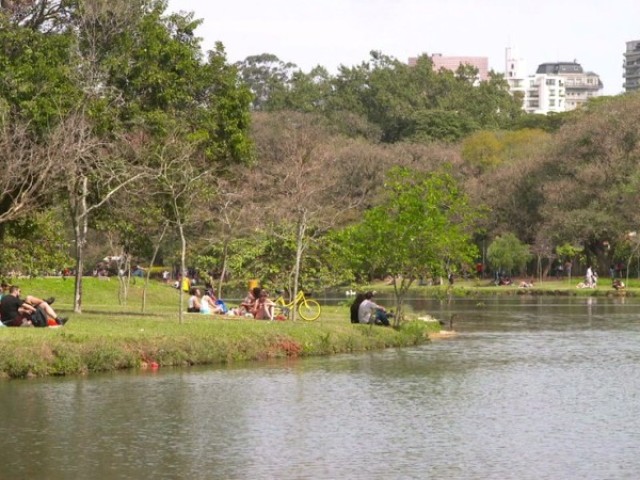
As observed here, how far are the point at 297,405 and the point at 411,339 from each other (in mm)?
13949

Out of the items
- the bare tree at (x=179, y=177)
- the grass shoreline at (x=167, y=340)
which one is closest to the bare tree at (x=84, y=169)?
the bare tree at (x=179, y=177)

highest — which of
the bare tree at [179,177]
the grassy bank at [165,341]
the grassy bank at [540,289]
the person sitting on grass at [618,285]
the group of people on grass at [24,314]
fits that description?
the bare tree at [179,177]

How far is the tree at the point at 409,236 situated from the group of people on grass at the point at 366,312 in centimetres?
92

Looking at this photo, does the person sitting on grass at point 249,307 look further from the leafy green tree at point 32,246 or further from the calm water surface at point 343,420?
the calm water surface at point 343,420

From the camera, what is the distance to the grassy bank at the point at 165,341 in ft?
95.7


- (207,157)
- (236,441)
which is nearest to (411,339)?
(207,157)

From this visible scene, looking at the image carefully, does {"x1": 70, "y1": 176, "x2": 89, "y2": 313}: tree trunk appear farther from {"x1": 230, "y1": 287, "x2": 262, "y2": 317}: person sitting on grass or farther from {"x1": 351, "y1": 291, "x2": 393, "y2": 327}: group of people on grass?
{"x1": 351, "y1": 291, "x2": 393, "y2": 327}: group of people on grass

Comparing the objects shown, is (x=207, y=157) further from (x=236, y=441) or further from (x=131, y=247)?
(x=236, y=441)

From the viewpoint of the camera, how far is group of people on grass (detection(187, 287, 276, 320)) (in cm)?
4078

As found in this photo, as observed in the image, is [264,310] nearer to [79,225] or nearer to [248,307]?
[248,307]

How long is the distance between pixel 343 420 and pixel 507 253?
214 feet

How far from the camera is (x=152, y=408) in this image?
81.7ft

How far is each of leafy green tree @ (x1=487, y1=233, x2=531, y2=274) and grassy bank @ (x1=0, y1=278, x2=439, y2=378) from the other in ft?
150

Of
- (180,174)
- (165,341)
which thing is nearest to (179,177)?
(180,174)
